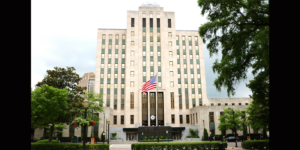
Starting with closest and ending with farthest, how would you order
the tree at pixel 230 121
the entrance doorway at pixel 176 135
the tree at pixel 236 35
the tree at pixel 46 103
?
the tree at pixel 236 35 → the tree at pixel 46 103 → the tree at pixel 230 121 → the entrance doorway at pixel 176 135

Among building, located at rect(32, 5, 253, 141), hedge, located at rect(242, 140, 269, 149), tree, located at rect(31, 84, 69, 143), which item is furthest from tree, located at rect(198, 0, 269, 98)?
building, located at rect(32, 5, 253, 141)

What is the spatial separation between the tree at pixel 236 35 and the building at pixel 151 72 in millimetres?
52813

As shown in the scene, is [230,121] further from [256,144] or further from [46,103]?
[46,103]

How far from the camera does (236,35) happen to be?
1702 cm

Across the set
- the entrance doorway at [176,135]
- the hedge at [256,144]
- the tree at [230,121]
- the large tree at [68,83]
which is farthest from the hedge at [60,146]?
the entrance doorway at [176,135]

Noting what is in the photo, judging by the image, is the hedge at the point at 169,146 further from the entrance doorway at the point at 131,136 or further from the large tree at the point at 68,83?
the entrance doorway at the point at 131,136

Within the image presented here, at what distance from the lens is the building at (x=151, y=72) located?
242 ft

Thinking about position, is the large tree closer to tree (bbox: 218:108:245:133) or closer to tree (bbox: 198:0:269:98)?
tree (bbox: 198:0:269:98)

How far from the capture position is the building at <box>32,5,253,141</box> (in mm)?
73625

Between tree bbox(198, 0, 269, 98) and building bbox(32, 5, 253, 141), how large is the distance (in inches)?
2079

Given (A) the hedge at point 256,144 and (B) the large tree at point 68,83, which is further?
(B) the large tree at point 68,83

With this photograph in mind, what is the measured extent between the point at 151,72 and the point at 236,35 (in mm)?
60749

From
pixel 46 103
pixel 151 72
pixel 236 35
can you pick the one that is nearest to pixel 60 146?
pixel 46 103

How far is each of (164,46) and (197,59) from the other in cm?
1464
